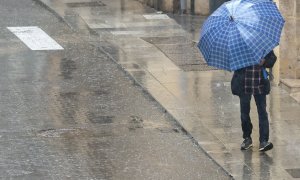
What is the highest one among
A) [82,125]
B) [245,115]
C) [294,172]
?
[245,115]

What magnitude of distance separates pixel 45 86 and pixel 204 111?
303 centimetres

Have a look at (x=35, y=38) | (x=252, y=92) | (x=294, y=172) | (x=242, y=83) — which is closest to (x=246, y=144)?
(x=252, y=92)

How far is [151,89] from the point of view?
1595cm

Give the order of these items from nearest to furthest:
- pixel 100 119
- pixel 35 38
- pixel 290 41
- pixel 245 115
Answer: pixel 245 115 → pixel 100 119 → pixel 290 41 → pixel 35 38

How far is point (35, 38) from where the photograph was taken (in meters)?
20.2

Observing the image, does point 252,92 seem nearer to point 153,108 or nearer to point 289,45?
point 153,108

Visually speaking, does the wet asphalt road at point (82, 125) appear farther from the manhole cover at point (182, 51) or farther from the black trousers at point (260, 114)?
the manhole cover at point (182, 51)

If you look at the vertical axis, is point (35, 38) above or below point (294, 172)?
below

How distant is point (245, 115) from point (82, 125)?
2520mm

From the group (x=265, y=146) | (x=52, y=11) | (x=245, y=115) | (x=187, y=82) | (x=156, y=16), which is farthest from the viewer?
(x=52, y=11)

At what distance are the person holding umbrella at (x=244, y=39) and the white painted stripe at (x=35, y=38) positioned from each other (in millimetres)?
7607

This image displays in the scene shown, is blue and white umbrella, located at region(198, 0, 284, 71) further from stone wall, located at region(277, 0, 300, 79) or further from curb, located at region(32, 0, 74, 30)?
curb, located at region(32, 0, 74, 30)

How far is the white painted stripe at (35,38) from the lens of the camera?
63.6 feet

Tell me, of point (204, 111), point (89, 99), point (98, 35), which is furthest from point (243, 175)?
point (98, 35)
